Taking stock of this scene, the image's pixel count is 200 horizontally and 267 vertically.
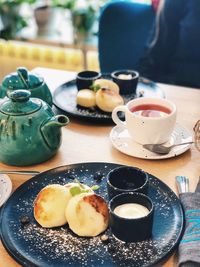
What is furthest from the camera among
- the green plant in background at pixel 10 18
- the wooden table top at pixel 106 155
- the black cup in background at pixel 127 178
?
the green plant in background at pixel 10 18

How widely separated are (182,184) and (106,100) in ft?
1.15

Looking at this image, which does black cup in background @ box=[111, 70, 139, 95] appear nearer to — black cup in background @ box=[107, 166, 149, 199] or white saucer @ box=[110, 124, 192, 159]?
white saucer @ box=[110, 124, 192, 159]

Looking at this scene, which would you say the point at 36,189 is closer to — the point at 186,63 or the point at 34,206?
the point at 34,206

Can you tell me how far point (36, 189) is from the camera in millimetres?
883

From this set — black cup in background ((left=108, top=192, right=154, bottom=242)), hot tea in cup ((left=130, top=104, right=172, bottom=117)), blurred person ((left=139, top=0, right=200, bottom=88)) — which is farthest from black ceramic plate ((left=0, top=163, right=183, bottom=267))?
blurred person ((left=139, top=0, right=200, bottom=88))

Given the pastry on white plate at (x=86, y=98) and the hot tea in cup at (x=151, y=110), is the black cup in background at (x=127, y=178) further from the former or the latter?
the pastry on white plate at (x=86, y=98)

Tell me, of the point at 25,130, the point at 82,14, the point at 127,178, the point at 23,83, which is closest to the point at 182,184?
the point at 127,178

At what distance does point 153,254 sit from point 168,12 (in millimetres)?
1269

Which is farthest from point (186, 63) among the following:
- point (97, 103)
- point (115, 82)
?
point (97, 103)

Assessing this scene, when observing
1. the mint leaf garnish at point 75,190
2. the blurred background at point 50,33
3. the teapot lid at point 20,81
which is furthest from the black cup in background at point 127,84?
the blurred background at point 50,33

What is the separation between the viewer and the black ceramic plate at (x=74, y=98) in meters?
1.16

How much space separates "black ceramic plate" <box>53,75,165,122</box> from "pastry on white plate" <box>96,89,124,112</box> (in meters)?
0.02

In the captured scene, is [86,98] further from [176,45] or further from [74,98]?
[176,45]

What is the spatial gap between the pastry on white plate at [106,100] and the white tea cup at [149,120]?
0.07m
